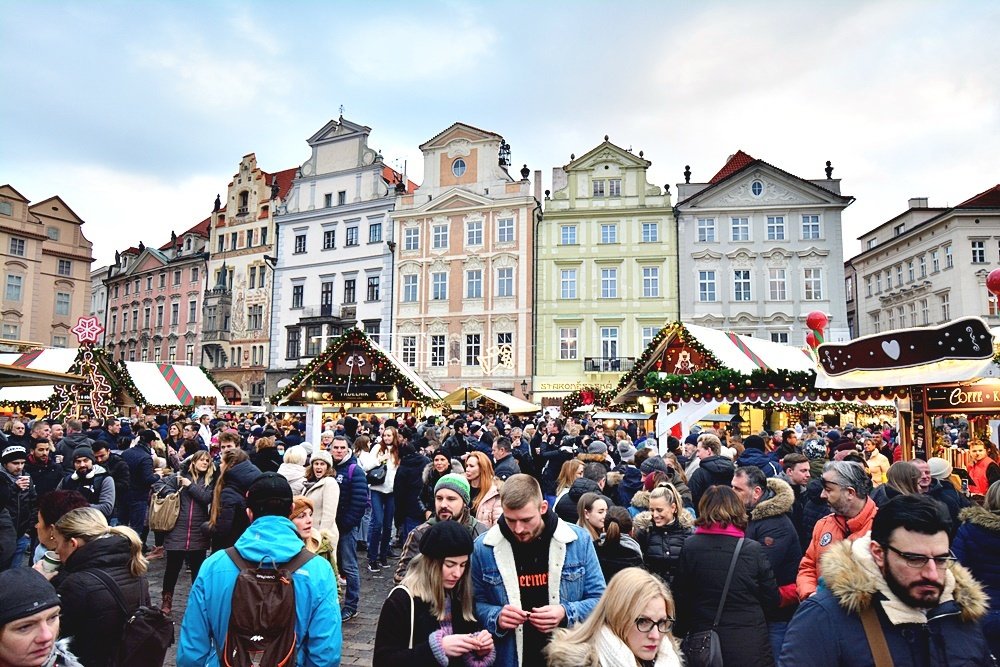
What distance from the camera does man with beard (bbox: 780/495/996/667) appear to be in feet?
6.93

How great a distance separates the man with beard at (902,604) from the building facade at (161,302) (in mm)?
44709

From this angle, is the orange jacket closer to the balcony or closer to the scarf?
the scarf

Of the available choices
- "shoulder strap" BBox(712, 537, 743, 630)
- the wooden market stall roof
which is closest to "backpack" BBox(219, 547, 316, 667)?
"shoulder strap" BBox(712, 537, 743, 630)

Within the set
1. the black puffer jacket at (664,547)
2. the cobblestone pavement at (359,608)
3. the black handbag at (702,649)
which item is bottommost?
the cobblestone pavement at (359,608)

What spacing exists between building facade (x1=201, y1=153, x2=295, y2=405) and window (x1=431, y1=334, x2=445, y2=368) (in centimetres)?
1046

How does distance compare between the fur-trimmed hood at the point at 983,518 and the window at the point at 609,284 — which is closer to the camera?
the fur-trimmed hood at the point at 983,518

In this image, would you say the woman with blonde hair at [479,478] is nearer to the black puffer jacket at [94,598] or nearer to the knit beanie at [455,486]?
the knit beanie at [455,486]

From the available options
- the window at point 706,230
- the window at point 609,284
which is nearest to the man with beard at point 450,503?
the window at point 609,284

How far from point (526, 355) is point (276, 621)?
31.0m

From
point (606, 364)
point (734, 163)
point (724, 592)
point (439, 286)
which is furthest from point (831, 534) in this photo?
point (734, 163)

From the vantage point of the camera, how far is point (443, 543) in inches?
114

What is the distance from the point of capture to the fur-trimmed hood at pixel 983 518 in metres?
3.52

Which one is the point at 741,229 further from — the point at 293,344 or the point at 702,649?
the point at 702,649

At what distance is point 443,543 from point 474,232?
33042 millimetres
